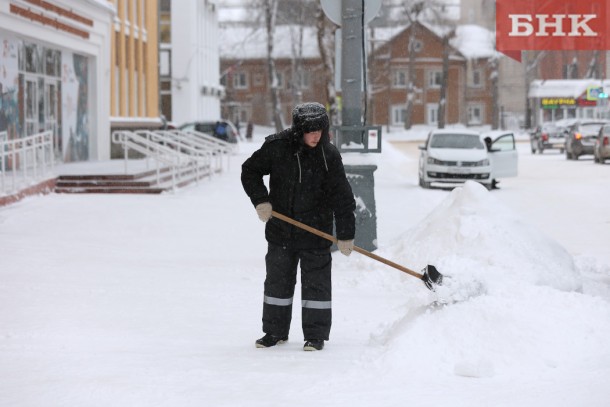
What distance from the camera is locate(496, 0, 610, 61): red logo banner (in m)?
16.6

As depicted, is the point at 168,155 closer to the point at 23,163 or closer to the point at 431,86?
the point at 23,163

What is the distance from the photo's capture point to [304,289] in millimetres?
6699

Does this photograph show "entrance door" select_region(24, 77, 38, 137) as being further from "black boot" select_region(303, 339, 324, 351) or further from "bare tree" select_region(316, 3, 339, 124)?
"black boot" select_region(303, 339, 324, 351)

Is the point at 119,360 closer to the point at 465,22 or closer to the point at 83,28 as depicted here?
the point at 83,28

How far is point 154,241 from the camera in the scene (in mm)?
13086

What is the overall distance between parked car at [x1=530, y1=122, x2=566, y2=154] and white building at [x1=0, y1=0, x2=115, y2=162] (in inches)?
909

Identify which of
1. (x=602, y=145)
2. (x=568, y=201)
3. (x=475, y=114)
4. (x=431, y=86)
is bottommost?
(x=568, y=201)

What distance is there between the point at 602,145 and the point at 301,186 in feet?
101

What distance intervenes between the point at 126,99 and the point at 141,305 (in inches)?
1037

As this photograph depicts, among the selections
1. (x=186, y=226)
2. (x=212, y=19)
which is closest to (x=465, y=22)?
(x=212, y=19)

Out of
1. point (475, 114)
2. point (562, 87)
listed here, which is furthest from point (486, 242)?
point (475, 114)

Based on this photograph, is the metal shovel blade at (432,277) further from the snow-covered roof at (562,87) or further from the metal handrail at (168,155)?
the snow-covered roof at (562,87)

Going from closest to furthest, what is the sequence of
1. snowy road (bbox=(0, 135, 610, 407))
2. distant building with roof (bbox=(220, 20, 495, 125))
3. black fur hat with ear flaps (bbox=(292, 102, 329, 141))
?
snowy road (bbox=(0, 135, 610, 407)) → black fur hat with ear flaps (bbox=(292, 102, 329, 141)) → distant building with roof (bbox=(220, 20, 495, 125))

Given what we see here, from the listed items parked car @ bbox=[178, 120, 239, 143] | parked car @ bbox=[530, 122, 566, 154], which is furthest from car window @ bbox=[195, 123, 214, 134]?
parked car @ bbox=[530, 122, 566, 154]
